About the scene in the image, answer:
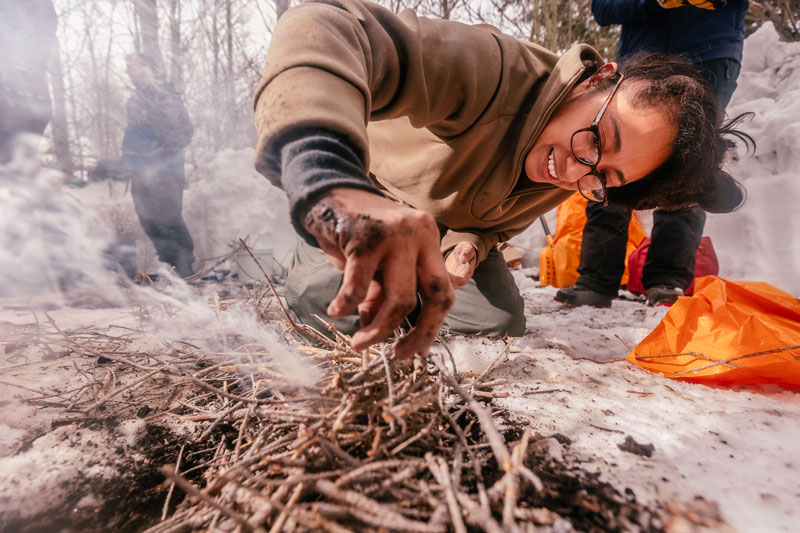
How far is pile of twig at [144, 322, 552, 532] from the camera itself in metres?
0.56

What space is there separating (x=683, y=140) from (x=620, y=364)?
3.52 ft

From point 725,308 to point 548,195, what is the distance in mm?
1049

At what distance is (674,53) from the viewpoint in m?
2.42

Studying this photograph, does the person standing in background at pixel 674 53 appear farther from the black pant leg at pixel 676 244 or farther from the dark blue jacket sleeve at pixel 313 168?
the dark blue jacket sleeve at pixel 313 168

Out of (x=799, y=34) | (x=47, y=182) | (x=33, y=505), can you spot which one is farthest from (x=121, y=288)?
(x=799, y=34)

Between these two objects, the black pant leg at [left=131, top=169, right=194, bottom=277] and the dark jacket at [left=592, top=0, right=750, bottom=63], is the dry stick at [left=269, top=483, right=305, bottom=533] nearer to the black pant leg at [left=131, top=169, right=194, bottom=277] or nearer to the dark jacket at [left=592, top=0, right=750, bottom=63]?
the dark jacket at [left=592, top=0, right=750, bottom=63]

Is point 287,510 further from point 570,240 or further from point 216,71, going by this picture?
point 216,71

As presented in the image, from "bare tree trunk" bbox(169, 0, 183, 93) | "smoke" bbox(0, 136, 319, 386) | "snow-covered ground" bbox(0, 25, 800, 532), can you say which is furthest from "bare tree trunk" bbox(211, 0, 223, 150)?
"smoke" bbox(0, 136, 319, 386)

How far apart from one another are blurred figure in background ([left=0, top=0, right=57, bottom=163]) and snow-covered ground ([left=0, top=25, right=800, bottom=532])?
57 centimetres

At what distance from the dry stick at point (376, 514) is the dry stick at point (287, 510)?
0.12 feet

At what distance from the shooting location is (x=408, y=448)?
76 cm

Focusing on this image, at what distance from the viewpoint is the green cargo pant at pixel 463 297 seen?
2.21m

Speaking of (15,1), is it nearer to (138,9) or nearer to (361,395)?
(138,9)

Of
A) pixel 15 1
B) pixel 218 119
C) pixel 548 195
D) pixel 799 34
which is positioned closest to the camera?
pixel 548 195
